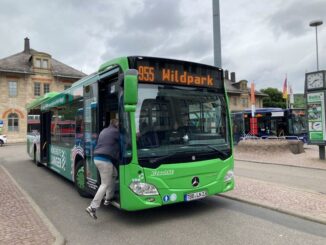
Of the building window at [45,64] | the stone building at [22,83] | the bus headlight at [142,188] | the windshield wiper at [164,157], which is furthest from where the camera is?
the building window at [45,64]

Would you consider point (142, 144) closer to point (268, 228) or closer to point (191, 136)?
point (191, 136)

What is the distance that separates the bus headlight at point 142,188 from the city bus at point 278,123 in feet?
70.6

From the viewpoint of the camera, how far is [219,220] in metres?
5.94

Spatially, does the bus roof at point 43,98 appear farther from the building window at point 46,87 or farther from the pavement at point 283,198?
the building window at point 46,87

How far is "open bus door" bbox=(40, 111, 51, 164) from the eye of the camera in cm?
1178

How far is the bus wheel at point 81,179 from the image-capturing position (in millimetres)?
7775

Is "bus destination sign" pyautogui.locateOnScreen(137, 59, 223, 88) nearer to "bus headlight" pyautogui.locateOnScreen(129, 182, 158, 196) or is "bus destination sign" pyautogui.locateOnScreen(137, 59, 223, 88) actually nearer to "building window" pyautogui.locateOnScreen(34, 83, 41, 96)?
"bus headlight" pyautogui.locateOnScreen(129, 182, 158, 196)

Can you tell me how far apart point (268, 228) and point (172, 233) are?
166 cm

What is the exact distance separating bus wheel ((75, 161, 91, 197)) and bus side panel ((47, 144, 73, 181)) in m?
0.74

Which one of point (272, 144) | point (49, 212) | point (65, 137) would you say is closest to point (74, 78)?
point (272, 144)

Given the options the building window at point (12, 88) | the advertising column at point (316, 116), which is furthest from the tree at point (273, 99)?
Result: the advertising column at point (316, 116)

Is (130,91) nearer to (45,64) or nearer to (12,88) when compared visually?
(12,88)

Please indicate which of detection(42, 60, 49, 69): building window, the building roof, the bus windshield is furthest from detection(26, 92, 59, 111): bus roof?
detection(42, 60, 49, 69): building window

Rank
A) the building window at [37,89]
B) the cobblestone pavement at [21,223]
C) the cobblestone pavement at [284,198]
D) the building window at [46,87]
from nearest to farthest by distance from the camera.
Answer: the cobblestone pavement at [21,223], the cobblestone pavement at [284,198], the building window at [37,89], the building window at [46,87]
